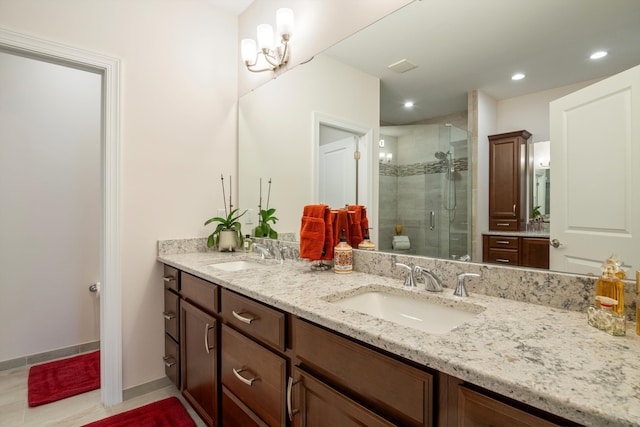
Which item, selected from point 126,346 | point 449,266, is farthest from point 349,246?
point 126,346

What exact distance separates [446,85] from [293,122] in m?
1.03

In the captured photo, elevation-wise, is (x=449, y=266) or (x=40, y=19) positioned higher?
(x=40, y=19)

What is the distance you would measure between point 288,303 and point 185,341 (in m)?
1.08

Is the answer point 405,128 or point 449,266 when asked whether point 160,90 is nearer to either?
point 405,128

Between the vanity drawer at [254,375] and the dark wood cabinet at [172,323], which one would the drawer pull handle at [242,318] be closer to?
the vanity drawer at [254,375]

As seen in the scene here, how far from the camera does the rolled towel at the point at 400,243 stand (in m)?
1.42

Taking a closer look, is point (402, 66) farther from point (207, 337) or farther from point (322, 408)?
point (207, 337)

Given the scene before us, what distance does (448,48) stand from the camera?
51.1 inches

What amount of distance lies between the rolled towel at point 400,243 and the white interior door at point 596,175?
21.4 inches

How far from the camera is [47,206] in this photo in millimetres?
2443

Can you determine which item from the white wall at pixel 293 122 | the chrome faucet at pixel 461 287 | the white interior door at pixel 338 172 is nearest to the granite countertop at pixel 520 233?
the chrome faucet at pixel 461 287

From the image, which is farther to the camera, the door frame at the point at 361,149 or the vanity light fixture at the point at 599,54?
the door frame at the point at 361,149

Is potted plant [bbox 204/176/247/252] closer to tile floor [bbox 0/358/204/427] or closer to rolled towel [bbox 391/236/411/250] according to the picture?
tile floor [bbox 0/358/204/427]

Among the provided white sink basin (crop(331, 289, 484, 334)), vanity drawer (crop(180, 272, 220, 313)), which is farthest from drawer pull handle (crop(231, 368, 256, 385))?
white sink basin (crop(331, 289, 484, 334))
